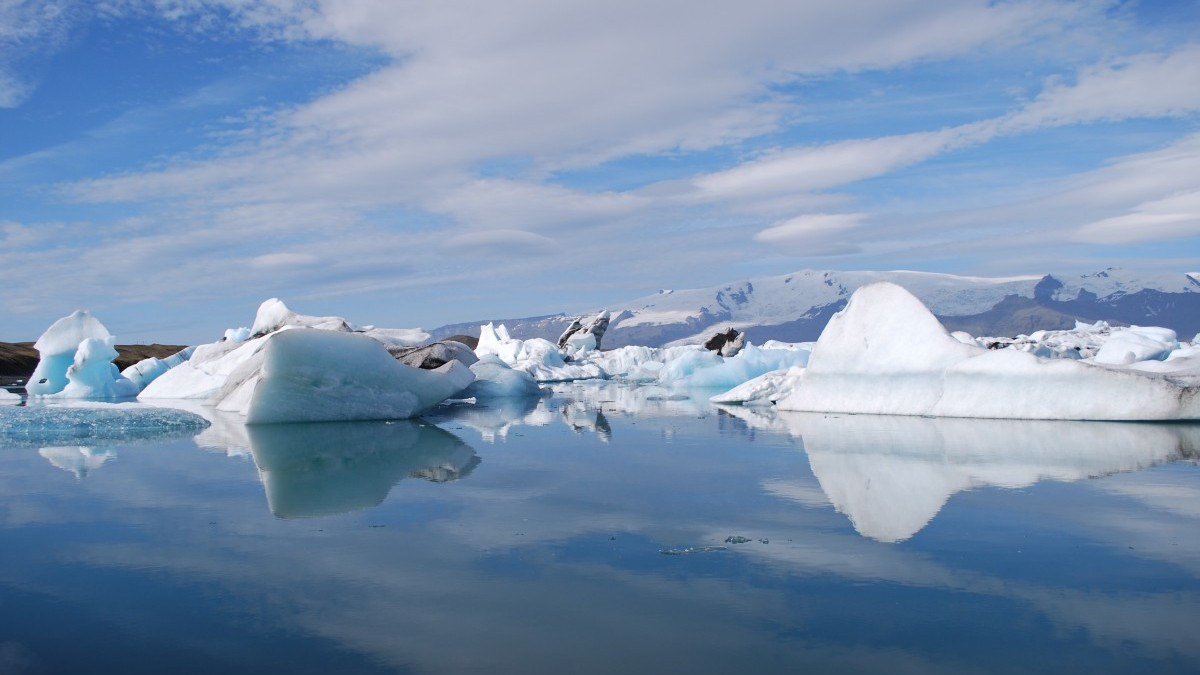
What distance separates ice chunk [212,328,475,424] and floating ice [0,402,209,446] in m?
0.88

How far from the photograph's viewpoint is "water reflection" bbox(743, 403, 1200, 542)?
16.2 feet

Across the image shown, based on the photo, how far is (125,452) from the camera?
809 centimetres

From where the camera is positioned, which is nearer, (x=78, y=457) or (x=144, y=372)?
(x=78, y=457)

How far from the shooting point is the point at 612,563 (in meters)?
3.68

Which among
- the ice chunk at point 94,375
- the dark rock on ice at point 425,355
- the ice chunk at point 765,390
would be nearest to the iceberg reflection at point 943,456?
the ice chunk at point 765,390

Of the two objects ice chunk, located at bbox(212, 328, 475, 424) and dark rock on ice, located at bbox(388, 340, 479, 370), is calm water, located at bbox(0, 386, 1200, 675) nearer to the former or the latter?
ice chunk, located at bbox(212, 328, 475, 424)

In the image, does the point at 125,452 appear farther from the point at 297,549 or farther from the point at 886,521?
the point at 886,521

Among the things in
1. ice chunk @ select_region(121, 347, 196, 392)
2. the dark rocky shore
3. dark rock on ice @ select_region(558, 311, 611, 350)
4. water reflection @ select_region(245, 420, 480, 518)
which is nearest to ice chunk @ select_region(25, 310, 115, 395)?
ice chunk @ select_region(121, 347, 196, 392)

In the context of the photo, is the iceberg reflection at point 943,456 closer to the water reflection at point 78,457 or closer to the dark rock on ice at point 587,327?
the water reflection at point 78,457

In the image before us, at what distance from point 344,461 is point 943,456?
475 cm

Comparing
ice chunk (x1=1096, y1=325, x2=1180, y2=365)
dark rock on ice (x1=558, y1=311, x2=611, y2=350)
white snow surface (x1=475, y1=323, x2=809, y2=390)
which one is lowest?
white snow surface (x1=475, y1=323, x2=809, y2=390)

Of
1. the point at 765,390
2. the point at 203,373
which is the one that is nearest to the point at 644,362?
the point at 203,373

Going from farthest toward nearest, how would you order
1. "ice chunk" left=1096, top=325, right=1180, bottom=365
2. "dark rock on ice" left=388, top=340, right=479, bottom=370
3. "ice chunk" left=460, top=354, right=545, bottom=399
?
"ice chunk" left=460, top=354, right=545, bottom=399
"dark rock on ice" left=388, top=340, right=479, bottom=370
"ice chunk" left=1096, top=325, right=1180, bottom=365

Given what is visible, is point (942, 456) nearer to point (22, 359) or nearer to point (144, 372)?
point (144, 372)
